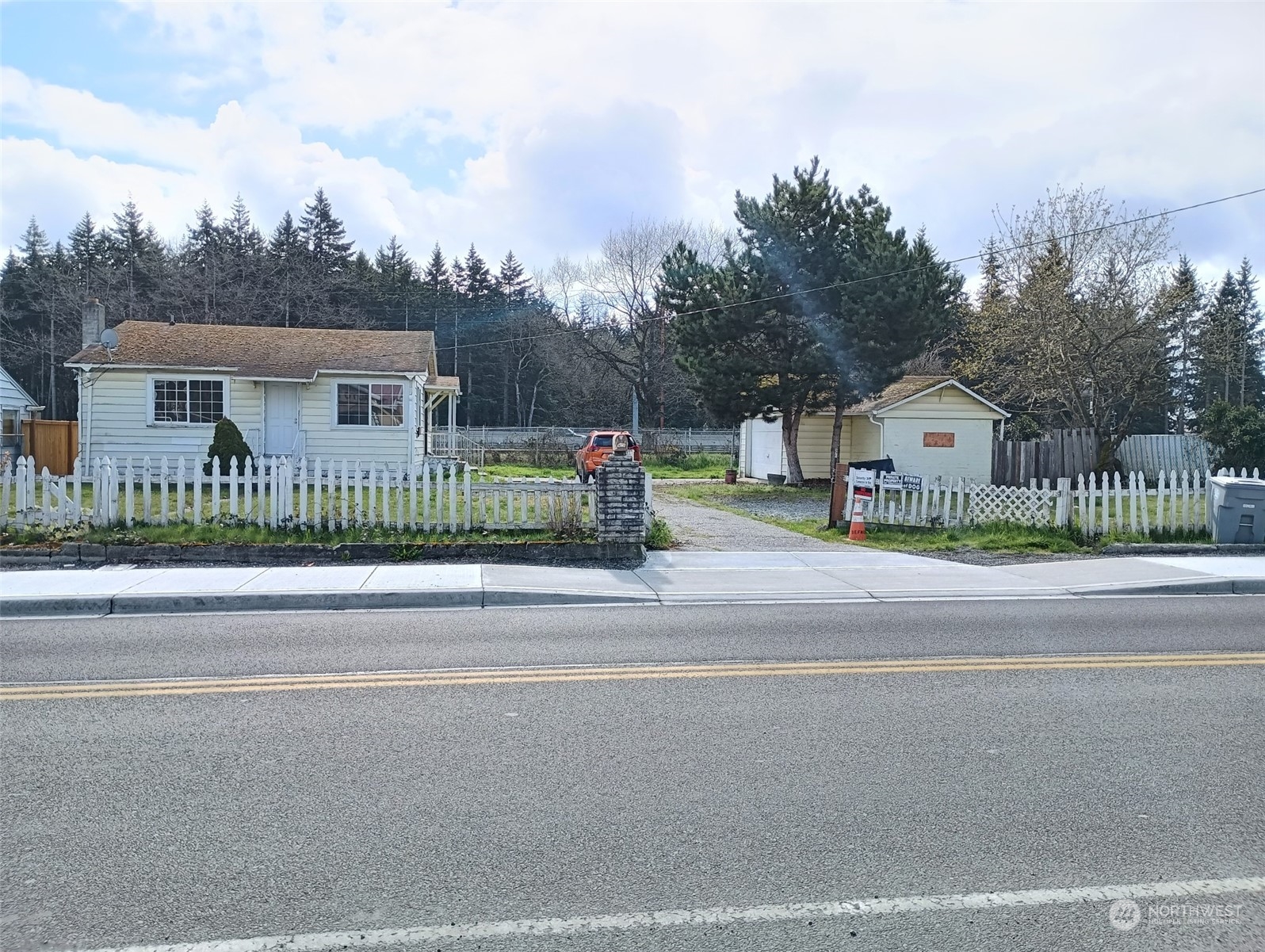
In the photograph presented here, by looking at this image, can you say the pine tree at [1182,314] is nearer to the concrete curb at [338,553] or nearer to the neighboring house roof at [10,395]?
the concrete curb at [338,553]

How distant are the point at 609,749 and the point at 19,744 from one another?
128 inches

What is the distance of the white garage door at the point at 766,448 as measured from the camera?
30750 mm

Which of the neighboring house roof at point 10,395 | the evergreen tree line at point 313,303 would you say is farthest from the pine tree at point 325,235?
the neighboring house roof at point 10,395

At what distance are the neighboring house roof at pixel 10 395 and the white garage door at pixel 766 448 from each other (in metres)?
22.1

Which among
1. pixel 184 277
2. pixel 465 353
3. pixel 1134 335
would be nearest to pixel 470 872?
pixel 1134 335

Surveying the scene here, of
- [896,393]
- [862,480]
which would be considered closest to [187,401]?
[862,480]

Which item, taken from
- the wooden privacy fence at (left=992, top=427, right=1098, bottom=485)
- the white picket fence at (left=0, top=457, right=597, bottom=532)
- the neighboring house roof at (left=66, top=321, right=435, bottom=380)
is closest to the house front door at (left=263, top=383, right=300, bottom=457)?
the neighboring house roof at (left=66, top=321, right=435, bottom=380)

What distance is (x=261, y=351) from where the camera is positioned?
23734 mm

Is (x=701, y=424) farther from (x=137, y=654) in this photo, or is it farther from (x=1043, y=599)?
(x=137, y=654)

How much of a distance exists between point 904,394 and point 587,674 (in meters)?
21.2

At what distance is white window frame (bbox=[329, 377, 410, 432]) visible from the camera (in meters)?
23.0

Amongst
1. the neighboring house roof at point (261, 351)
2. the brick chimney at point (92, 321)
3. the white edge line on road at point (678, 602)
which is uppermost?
the brick chimney at point (92, 321)

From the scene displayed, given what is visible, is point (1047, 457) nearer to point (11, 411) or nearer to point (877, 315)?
point (877, 315)

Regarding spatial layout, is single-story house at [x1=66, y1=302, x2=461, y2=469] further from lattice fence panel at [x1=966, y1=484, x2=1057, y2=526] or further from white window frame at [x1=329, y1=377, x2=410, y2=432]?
lattice fence panel at [x1=966, y1=484, x2=1057, y2=526]
